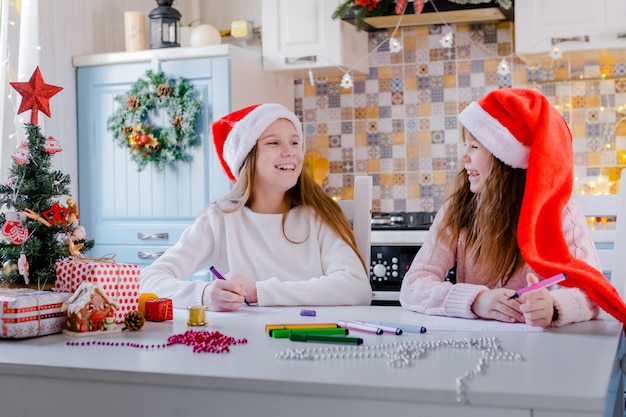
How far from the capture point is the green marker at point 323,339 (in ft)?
4.19

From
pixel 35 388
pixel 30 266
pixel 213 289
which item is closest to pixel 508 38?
pixel 213 289

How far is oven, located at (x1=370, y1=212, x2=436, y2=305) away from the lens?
330 cm

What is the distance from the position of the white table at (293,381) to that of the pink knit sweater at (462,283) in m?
0.15

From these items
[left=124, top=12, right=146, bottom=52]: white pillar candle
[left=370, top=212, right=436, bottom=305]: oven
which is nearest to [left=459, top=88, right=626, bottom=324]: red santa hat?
[left=370, top=212, right=436, bottom=305]: oven

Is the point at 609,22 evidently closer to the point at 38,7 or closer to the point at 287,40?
the point at 287,40

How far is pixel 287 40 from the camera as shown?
3.72 metres

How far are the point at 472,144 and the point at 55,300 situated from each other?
966 mm

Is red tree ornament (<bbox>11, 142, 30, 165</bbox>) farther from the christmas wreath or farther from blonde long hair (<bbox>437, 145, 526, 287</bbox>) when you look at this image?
the christmas wreath

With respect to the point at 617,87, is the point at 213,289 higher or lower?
lower

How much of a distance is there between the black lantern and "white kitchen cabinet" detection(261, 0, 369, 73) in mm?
399

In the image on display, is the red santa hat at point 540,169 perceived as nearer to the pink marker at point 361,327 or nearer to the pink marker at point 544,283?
the pink marker at point 544,283

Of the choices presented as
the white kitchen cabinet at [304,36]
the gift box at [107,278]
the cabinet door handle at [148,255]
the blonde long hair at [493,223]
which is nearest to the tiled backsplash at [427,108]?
the white kitchen cabinet at [304,36]

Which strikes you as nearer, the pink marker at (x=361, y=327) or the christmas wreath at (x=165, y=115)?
the pink marker at (x=361, y=327)

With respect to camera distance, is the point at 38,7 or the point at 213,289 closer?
the point at 213,289
